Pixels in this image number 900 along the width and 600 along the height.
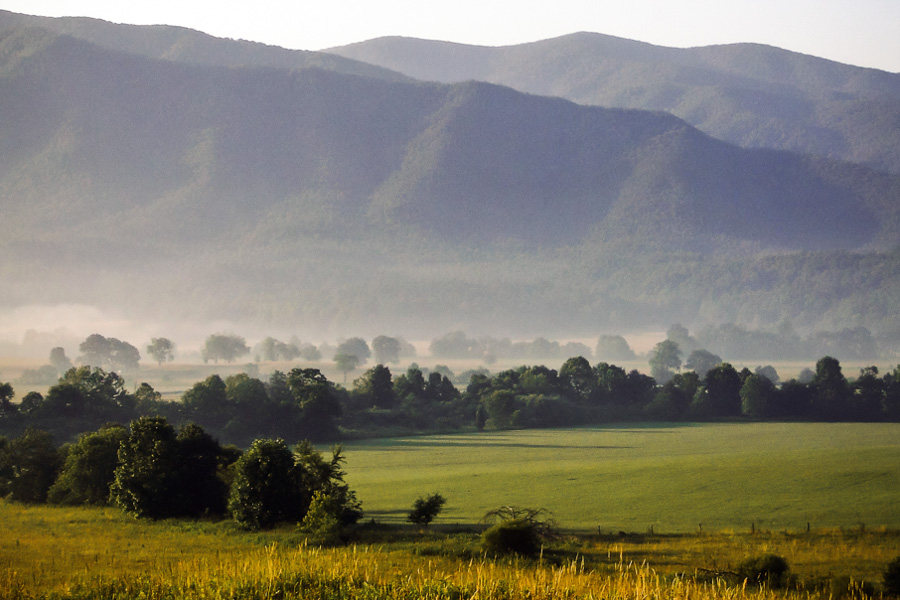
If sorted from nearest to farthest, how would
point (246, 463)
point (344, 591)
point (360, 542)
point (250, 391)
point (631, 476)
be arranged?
1. point (344, 591)
2. point (360, 542)
3. point (246, 463)
4. point (631, 476)
5. point (250, 391)

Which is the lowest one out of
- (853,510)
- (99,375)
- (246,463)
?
(853,510)

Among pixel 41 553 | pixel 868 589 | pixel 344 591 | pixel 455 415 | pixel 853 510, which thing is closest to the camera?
pixel 344 591

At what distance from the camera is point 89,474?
234ft

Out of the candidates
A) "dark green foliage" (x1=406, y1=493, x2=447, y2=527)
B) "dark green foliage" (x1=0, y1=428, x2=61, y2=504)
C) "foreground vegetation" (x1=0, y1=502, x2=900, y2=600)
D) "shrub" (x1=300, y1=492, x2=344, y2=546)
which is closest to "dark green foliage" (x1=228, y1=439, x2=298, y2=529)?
"foreground vegetation" (x1=0, y1=502, x2=900, y2=600)

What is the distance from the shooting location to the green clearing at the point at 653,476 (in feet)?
215

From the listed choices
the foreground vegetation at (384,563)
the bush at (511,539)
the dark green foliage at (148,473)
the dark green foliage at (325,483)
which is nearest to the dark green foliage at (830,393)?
the foreground vegetation at (384,563)

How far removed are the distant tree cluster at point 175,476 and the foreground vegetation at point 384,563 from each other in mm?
2055

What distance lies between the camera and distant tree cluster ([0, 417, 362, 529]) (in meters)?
59.9

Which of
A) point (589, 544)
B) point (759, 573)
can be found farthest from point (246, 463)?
point (759, 573)

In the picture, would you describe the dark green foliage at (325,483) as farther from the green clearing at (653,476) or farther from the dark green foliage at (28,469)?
the dark green foliage at (28,469)

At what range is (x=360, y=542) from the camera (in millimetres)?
52188

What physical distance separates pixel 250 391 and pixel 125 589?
102551 millimetres

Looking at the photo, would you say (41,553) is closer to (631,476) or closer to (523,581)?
(523,581)

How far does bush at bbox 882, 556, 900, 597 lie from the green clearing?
1929 centimetres
